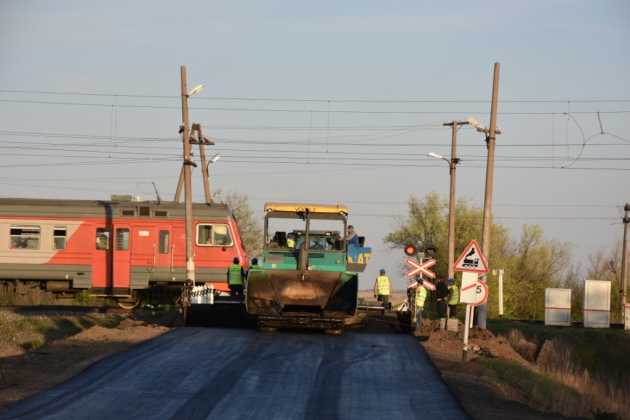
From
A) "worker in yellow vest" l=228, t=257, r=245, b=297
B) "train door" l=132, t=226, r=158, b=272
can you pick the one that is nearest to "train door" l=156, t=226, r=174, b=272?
"train door" l=132, t=226, r=158, b=272

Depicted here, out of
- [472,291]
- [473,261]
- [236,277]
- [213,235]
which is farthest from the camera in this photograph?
[213,235]

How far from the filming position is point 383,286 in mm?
32250

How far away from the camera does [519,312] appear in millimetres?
70188

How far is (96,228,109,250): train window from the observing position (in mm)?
39375

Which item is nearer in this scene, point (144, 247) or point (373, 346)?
point (373, 346)

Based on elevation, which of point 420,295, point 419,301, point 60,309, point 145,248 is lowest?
point 60,309

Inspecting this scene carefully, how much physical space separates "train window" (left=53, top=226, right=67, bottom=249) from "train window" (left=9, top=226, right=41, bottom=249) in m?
0.64

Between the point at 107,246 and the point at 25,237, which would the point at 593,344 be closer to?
the point at 107,246

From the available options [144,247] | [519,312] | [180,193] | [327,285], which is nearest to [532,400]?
[327,285]

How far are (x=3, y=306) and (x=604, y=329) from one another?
81.9 ft

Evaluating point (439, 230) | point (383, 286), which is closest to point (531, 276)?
point (439, 230)

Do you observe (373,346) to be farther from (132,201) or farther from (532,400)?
(132,201)

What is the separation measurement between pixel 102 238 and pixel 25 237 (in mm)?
2870

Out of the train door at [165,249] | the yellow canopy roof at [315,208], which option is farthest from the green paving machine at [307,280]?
the train door at [165,249]
